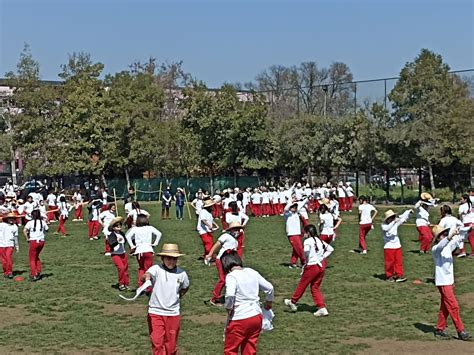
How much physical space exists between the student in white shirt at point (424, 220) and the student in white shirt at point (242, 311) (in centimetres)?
1347

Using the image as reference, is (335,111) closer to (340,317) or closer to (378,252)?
(378,252)

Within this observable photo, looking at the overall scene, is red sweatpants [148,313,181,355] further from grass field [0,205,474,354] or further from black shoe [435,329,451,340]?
black shoe [435,329,451,340]

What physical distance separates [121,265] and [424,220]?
943 centimetres

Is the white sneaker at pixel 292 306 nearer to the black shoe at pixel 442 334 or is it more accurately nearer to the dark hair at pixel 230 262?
the black shoe at pixel 442 334

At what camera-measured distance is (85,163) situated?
5841 cm

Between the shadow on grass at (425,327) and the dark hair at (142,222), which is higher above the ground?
the dark hair at (142,222)

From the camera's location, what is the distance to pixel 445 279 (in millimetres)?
11367

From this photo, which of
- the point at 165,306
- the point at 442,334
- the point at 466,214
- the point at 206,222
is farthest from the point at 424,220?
the point at 165,306

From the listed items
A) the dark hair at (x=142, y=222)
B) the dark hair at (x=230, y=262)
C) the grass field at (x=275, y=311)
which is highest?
the dark hair at (x=142, y=222)

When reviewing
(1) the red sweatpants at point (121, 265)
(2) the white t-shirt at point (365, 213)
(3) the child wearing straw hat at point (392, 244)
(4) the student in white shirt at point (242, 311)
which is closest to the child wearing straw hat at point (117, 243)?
(1) the red sweatpants at point (121, 265)

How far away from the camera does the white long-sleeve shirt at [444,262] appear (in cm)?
1138

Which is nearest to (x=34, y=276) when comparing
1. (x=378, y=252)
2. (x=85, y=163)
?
(x=378, y=252)

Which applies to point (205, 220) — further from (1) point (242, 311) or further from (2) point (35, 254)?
(1) point (242, 311)

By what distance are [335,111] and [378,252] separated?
3568cm
